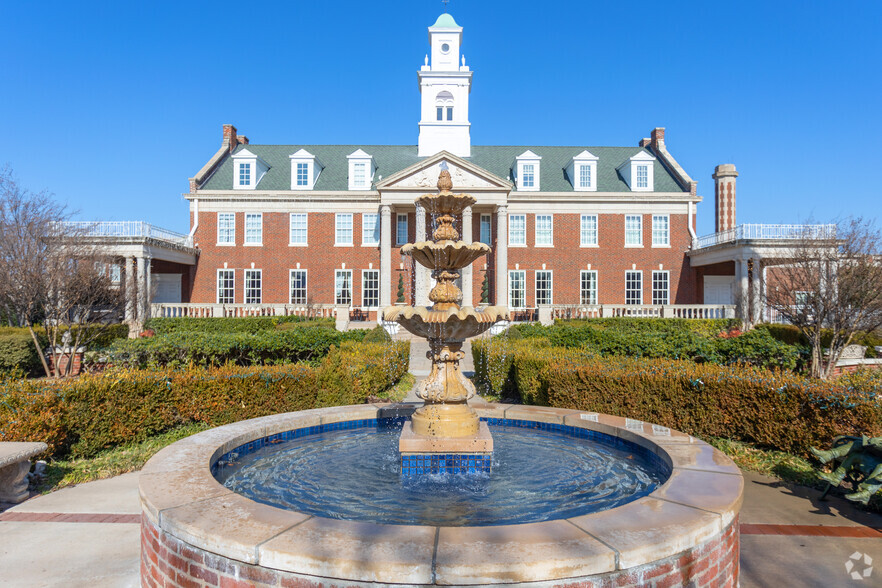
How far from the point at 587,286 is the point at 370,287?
13476mm

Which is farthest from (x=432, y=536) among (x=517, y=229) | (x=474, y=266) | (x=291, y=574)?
(x=517, y=229)

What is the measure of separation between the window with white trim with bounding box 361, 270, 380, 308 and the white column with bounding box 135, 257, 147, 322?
11.9 m

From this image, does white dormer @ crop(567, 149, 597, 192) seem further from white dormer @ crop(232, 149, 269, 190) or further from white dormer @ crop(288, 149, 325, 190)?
white dormer @ crop(232, 149, 269, 190)

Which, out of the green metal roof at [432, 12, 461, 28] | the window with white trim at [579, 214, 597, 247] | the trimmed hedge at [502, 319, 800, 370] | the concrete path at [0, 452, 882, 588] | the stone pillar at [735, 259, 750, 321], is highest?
the green metal roof at [432, 12, 461, 28]

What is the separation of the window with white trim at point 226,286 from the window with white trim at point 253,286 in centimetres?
78

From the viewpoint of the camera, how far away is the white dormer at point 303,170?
1335 inches

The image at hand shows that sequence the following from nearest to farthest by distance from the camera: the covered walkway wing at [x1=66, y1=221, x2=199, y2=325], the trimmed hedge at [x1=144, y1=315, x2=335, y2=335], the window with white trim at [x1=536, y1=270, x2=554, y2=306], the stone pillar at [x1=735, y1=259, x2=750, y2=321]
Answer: the covered walkway wing at [x1=66, y1=221, x2=199, y2=325] → the trimmed hedge at [x1=144, y1=315, x2=335, y2=335] → the stone pillar at [x1=735, y1=259, x2=750, y2=321] → the window with white trim at [x1=536, y1=270, x2=554, y2=306]

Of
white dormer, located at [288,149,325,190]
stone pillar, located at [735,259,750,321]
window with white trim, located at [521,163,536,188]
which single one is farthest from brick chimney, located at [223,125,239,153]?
stone pillar, located at [735,259,750,321]

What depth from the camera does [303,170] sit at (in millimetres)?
34250

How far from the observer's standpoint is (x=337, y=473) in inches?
239

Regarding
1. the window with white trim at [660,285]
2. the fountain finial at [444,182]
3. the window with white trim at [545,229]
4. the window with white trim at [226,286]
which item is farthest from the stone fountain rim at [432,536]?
the window with white trim at [660,285]

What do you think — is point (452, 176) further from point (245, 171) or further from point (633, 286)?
point (245, 171)

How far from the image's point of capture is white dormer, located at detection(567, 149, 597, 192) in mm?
33812

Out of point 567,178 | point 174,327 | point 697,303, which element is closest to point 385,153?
point 567,178
